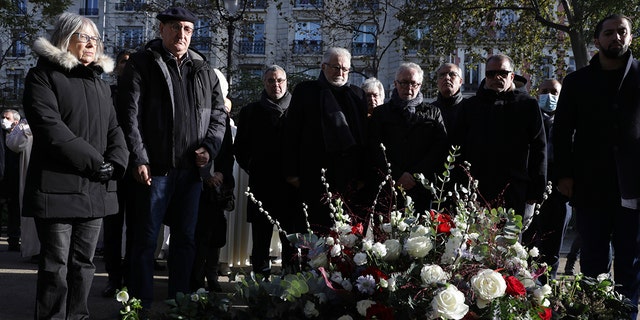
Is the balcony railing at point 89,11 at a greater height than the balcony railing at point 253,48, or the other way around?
the balcony railing at point 89,11

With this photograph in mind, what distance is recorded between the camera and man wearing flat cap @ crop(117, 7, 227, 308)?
572cm

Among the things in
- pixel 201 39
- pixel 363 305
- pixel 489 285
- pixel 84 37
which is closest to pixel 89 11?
pixel 201 39

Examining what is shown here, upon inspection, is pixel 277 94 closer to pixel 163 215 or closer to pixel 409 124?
pixel 409 124

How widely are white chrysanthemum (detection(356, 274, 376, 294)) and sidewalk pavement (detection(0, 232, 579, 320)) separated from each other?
203 cm

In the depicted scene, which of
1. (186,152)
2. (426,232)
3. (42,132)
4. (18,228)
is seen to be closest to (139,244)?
→ (186,152)

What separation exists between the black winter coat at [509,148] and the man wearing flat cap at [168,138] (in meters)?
2.11

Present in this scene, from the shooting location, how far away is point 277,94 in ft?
25.1

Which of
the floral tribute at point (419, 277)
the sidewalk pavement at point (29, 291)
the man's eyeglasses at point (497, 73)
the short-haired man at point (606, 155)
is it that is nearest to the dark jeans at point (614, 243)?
the short-haired man at point (606, 155)

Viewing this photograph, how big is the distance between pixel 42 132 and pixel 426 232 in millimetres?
2714

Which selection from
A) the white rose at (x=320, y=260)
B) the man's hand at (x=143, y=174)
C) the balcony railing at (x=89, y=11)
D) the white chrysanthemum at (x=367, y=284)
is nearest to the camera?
the white chrysanthemum at (x=367, y=284)

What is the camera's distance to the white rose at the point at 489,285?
2.97 meters

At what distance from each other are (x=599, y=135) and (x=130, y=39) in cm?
3713

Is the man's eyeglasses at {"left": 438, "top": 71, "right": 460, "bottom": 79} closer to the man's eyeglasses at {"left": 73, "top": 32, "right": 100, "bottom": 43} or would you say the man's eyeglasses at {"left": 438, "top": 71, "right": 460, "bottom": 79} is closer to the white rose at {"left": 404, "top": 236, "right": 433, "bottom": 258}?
the man's eyeglasses at {"left": 73, "top": 32, "right": 100, "bottom": 43}

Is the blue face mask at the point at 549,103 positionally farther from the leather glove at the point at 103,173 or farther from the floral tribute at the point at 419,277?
the floral tribute at the point at 419,277
